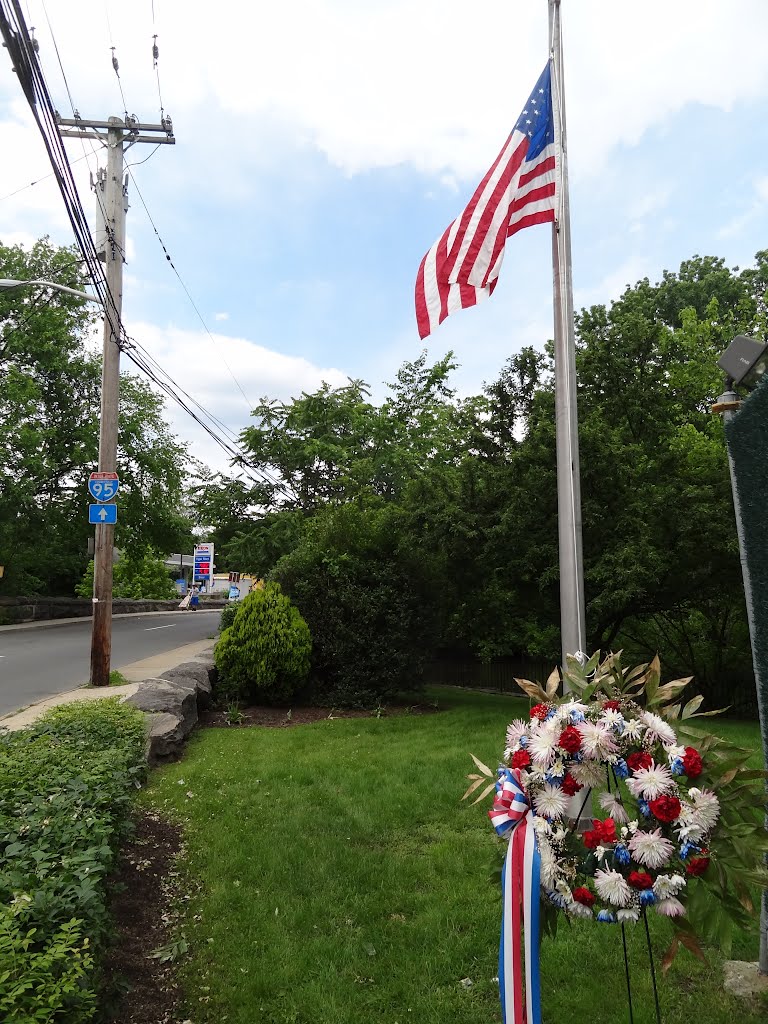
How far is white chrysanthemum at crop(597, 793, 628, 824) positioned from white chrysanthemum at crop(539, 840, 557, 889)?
0.78 feet

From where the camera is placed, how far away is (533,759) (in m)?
2.45

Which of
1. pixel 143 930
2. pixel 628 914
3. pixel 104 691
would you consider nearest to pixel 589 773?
pixel 628 914

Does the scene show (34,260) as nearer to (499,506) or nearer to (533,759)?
(499,506)

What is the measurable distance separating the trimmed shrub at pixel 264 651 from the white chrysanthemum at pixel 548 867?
28.5 ft

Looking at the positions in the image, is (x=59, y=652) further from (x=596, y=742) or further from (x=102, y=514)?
(x=596, y=742)

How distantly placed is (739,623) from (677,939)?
14140 millimetres

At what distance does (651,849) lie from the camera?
7.22ft

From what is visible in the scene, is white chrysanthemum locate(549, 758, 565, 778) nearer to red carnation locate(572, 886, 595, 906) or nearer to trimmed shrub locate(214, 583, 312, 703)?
red carnation locate(572, 886, 595, 906)

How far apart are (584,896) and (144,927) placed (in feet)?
8.91

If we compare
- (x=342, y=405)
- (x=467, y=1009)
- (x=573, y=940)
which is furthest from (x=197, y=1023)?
(x=342, y=405)

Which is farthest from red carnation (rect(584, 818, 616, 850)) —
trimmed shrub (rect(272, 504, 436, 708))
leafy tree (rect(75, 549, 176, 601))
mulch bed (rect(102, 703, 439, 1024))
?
leafy tree (rect(75, 549, 176, 601))

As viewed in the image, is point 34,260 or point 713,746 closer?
point 713,746

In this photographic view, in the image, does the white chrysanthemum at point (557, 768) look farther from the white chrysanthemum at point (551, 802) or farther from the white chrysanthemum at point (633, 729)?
the white chrysanthemum at point (633, 729)

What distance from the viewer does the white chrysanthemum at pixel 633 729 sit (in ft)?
7.77
